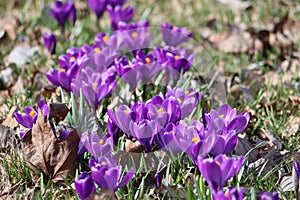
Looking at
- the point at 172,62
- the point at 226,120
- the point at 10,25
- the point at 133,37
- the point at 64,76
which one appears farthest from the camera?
the point at 10,25

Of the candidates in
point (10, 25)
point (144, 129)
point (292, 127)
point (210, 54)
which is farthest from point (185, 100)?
point (10, 25)

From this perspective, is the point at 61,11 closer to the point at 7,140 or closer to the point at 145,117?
the point at 7,140

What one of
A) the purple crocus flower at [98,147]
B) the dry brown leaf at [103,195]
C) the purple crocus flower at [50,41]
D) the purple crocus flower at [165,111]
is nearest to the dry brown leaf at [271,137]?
the purple crocus flower at [165,111]

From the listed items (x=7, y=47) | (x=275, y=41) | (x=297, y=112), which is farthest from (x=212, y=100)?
(x=7, y=47)

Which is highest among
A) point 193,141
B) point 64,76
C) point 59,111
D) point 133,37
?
point 133,37

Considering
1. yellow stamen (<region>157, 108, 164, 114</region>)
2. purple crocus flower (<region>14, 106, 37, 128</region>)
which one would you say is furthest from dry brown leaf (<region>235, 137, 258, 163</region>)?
purple crocus flower (<region>14, 106, 37, 128</region>)

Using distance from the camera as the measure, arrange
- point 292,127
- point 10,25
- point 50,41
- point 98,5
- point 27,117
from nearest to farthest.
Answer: point 27,117 → point 292,127 → point 50,41 → point 98,5 → point 10,25

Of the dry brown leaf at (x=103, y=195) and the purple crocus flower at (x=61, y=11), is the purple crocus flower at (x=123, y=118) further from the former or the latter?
the purple crocus flower at (x=61, y=11)
